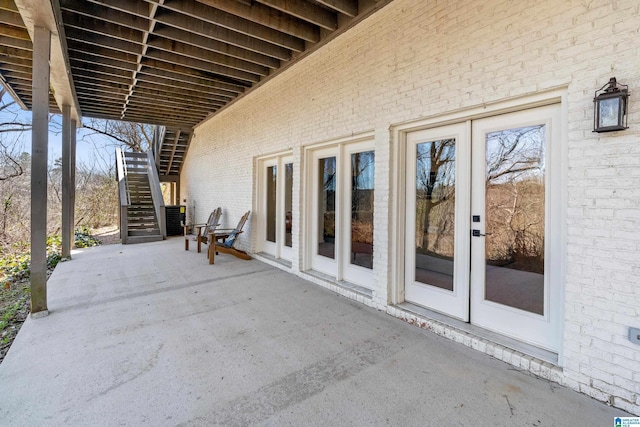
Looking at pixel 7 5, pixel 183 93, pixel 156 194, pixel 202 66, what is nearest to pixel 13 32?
pixel 7 5

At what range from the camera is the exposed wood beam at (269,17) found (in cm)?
365

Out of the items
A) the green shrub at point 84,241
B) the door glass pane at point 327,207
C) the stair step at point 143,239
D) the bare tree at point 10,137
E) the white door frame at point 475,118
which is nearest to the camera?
the white door frame at point 475,118

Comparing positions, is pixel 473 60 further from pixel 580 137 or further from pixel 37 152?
pixel 37 152

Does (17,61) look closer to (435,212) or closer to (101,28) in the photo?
Result: (101,28)

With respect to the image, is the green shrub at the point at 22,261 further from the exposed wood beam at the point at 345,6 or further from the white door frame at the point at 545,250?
the white door frame at the point at 545,250

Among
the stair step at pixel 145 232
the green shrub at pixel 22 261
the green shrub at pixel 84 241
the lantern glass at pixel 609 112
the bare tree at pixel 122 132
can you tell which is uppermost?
the bare tree at pixel 122 132

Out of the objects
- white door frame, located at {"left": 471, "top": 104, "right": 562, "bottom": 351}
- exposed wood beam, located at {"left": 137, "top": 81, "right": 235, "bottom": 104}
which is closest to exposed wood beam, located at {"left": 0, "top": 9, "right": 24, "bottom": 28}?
exposed wood beam, located at {"left": 137, "top": 81, "right": 235, "bottom": 104}

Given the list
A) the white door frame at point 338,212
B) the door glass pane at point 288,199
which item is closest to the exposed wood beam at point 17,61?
the door glass pane at point 288,199

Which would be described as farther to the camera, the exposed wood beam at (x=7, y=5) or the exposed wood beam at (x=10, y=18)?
the exposed wood beam at (x=10, y=18)

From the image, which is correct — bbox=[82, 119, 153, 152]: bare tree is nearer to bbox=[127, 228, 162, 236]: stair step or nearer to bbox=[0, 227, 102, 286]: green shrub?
bbox=[127, 228, 162, 236]: stair step

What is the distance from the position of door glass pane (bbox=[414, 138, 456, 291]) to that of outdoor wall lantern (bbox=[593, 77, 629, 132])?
117cm

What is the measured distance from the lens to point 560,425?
5.83 ft

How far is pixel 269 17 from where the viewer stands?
155 inches

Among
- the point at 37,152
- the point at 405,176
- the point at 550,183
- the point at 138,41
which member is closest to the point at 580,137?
the point at 550,183
